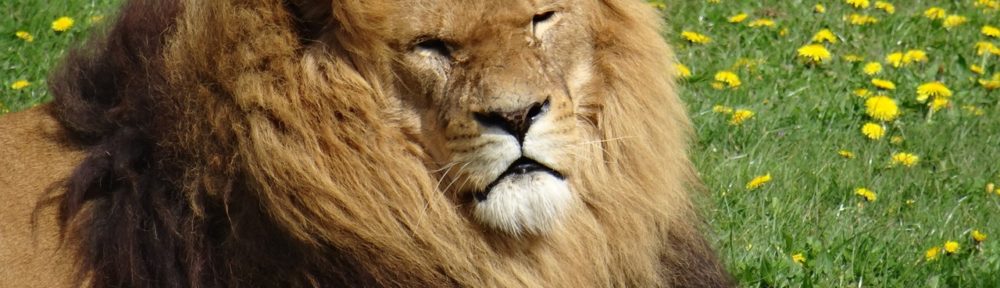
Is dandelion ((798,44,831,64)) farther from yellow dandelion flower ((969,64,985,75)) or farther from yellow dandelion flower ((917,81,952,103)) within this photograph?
yellow dandelion flower ((969,64,985,75))

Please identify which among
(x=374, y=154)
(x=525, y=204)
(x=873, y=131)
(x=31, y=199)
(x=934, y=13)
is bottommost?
(x=934, y=13)

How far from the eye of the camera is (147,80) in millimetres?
3723

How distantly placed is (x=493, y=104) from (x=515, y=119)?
0.07 metres

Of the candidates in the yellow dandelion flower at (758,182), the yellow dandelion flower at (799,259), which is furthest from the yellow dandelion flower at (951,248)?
the yellow dandelion flower at (758,182)

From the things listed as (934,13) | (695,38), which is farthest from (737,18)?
(934,13)

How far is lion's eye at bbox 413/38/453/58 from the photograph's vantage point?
133 inches

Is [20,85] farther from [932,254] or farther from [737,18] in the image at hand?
[932,254]

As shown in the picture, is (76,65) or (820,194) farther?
(820,194)

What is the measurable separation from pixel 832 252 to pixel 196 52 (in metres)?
2.37

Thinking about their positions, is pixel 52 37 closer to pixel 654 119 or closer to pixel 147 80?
pixel 147 80

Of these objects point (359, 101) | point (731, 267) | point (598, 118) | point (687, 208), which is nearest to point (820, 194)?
point (731, 267)

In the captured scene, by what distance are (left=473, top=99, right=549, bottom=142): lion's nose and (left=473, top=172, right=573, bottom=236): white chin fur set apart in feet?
0.42

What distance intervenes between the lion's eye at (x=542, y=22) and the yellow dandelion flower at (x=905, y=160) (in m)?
2.64

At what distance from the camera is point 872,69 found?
675 centimetres
